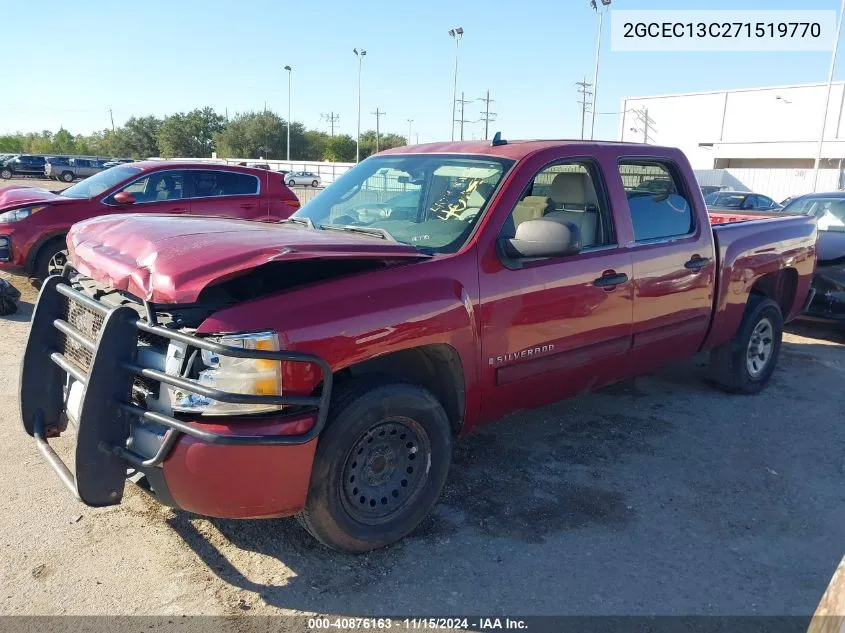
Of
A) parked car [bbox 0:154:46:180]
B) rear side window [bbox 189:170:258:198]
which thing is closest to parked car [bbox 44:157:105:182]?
parked car [bbox 0:154:46:180]

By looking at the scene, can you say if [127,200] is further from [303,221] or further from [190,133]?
[190,133]

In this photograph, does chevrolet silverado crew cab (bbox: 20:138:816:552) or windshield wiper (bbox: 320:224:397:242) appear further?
windshield wiper (bbox: 320:224:397:242)

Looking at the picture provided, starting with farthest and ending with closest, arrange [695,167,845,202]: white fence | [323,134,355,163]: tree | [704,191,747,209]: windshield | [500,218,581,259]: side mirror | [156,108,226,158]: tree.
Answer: [323,134,355,163]: tree, [156,108,226,158]: tree, [695,167,845,202]: white fence, [704,191,747,209]: windshield, [500,218,581,259]: side mirror

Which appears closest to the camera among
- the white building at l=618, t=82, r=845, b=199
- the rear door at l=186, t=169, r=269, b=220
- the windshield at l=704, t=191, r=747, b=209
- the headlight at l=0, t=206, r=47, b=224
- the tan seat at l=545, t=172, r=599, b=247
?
the tan seat at l=545, t=172, r=599, b=247

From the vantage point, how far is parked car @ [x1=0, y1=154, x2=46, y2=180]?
41.7 meters

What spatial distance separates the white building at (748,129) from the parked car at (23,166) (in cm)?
4205

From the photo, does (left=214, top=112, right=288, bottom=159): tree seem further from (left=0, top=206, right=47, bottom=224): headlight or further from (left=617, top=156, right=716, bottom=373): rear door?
(left=617, top=156, right=716, bottom=373): rear door

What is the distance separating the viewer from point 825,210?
9016 millimetres

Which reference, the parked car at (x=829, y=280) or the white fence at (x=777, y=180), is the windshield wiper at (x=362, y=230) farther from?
the white fence at (x=777, y=180)

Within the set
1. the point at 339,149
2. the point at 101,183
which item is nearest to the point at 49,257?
the point at 101,183

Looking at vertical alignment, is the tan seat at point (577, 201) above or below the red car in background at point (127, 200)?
above

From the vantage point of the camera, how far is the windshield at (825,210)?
870 centimetres

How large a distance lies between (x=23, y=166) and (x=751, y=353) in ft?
152

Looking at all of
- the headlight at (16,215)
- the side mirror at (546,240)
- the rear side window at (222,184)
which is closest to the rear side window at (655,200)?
the side mirror at (546,240)
